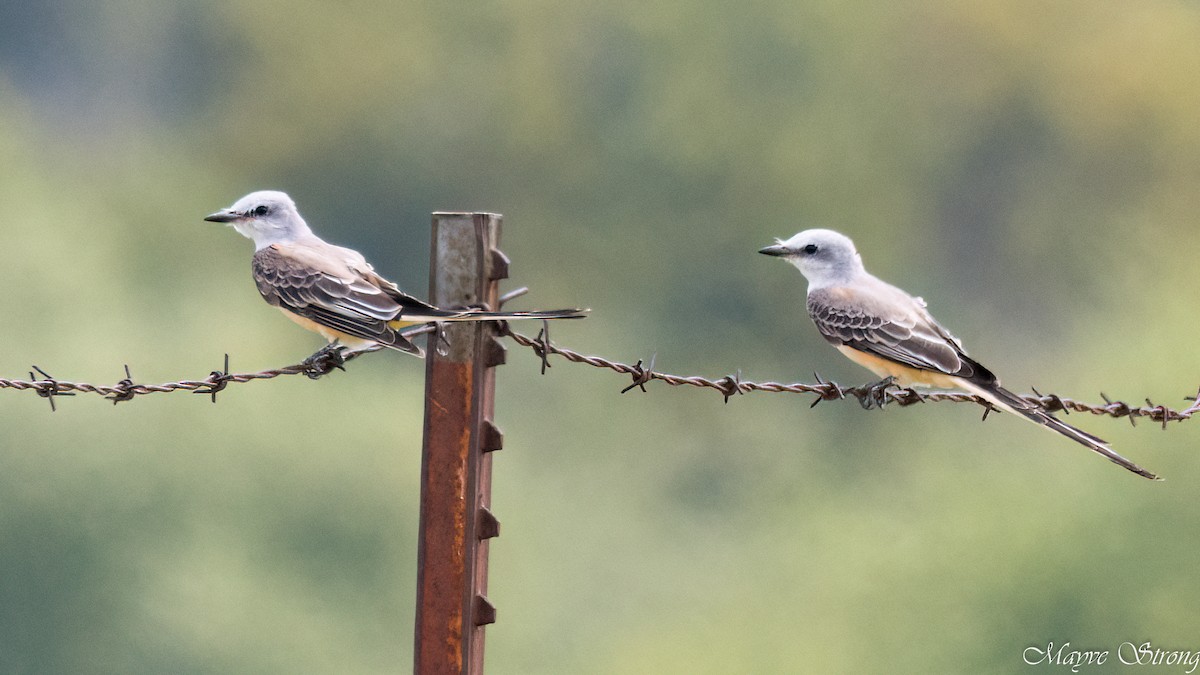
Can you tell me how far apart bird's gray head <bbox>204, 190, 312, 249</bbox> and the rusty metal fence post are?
8.33 ft

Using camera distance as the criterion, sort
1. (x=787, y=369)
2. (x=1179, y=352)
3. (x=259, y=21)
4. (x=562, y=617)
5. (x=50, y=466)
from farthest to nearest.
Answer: (x=259, y=21) → (x=787, y=369) → (x=562, y=617) → (x=50, y=466) → (x=1179, y=352)

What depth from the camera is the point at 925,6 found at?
56688 mm

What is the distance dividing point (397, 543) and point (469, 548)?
24676 mm

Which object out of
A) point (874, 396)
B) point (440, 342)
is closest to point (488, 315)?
point (440, 342)

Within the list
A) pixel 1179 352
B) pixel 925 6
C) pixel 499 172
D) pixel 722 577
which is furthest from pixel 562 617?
pixel 925 6

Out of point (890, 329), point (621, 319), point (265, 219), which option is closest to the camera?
point (890, 329)

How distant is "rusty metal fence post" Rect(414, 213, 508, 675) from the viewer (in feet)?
15.0

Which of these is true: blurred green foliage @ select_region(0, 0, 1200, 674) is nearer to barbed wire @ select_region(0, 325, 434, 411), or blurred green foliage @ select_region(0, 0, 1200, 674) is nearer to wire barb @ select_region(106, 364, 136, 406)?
barbed wire @ select_region(0, 325, 434, 411)

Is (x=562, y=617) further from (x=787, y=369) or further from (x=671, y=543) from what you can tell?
(x=787, y=369)

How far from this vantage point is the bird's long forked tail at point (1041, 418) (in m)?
5.48

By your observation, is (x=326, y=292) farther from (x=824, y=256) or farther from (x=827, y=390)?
(x=824, y=256)

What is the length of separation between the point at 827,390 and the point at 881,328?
135cm

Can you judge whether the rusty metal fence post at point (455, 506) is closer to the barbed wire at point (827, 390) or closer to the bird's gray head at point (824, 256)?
the barbed wire at point (827, 390)

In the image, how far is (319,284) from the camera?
6383 mm
